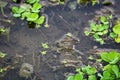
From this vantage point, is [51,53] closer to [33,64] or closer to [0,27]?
[33,64]

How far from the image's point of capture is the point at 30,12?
299 centimetres

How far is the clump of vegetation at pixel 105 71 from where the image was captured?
7.97 ft

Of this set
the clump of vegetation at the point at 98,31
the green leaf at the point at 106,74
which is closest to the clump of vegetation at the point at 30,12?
the clump of vegetation at the point at 98,31

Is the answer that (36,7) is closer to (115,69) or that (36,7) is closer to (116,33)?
(116,33)

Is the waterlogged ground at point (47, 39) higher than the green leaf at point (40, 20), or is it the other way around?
the green leaf at point (40, 20)

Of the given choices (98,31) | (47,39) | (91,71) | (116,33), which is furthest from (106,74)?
(47,39)

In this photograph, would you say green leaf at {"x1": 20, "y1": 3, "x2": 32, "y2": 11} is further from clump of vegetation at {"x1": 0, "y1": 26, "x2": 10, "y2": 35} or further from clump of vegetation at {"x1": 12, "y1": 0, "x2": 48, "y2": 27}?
clump of vegetation at {"x1": 0, "y1": 26, "x2": 10, "y2": 35}

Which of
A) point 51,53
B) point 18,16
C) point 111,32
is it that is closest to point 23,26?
point 18,16

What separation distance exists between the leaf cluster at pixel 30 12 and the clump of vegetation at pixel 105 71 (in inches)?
28.4

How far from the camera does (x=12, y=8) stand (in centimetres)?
296

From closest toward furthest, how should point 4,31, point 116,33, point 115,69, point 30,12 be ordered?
point 115,69, point 116,33, point 4,31, point 30,12

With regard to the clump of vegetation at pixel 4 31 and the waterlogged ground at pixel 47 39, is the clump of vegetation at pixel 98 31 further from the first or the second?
the clump of vegetation at pixel 4 31

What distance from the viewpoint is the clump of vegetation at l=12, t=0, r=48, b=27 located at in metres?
2.91

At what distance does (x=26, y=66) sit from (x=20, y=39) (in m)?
0.35
